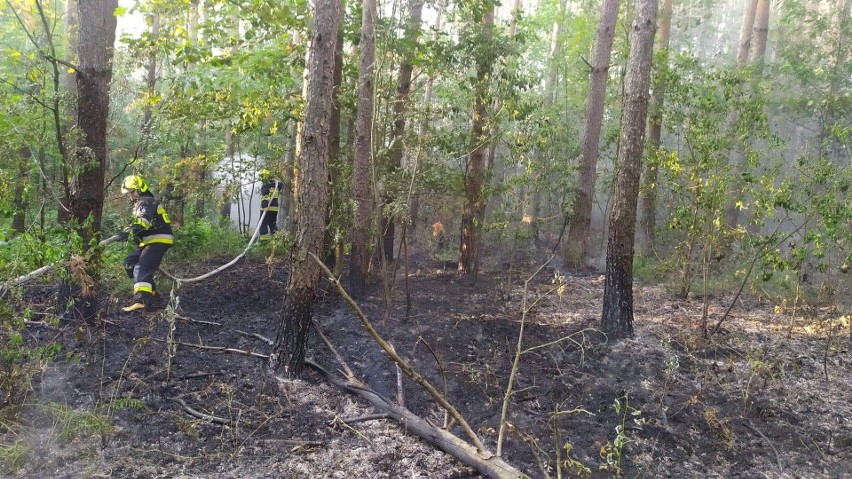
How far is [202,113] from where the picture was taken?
845 cm

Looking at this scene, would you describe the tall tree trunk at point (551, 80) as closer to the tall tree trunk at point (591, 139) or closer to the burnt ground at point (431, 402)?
the tall tree trunk at point (591, 139)

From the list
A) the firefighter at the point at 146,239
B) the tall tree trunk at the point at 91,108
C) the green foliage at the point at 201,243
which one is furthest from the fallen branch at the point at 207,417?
the green foliage at the point at 201,243

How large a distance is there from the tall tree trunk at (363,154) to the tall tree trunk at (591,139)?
5478 mm

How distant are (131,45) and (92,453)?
18.4 ft

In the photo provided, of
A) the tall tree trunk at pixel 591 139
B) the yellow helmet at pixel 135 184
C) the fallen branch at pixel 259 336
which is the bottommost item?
the fallen branch at pixel 259 336

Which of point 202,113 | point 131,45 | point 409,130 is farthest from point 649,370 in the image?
point 131,45

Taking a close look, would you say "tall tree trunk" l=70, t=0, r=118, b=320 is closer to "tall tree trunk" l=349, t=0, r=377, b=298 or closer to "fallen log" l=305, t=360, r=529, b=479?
"fallen log" l=305, t=360, r=529, b=479

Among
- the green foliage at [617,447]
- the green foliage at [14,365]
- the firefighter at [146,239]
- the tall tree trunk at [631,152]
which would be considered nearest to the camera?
the green foliage at [617,447]

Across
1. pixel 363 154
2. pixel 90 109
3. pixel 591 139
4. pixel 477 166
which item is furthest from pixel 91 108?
pixel 591 139

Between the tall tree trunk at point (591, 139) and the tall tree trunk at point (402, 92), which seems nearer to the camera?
the tall tree trunk at point (402, 92)

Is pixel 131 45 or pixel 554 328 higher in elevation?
pixel 131 45

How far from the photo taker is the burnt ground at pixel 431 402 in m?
4.49

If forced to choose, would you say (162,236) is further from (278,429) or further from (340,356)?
(278,429)

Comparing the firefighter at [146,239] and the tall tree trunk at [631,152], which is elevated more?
the tall tree trunk at [631,152]
